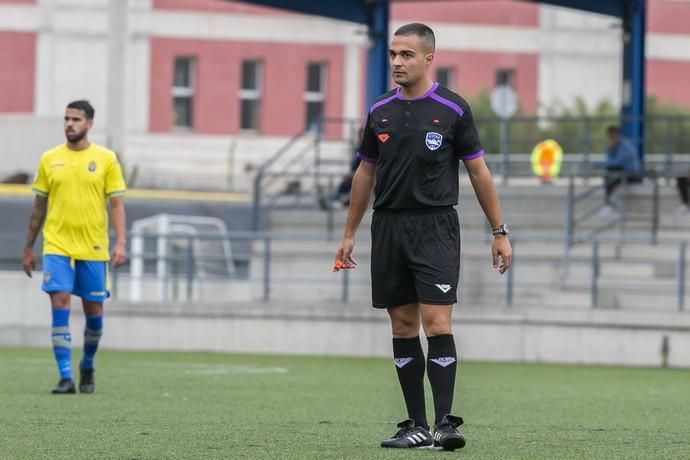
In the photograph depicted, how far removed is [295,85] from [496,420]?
44675 mm

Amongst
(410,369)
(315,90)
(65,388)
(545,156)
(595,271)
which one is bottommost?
(65,388)

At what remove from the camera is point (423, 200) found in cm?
870

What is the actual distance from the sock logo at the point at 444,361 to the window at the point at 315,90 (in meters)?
47.0

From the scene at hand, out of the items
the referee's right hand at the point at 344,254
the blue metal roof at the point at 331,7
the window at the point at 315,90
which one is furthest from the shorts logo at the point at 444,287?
the window at the point at 315,90

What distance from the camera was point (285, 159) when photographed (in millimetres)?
52500

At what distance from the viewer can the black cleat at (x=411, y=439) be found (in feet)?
28.6

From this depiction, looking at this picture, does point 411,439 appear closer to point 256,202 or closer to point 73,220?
point 73,220

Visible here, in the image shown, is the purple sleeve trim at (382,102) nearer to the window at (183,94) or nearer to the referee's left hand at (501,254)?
the referee's left hand at (501,254)

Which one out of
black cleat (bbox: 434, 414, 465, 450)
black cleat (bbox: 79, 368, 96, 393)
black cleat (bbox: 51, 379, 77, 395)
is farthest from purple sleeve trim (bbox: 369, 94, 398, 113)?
black cleat (bbox: 79, 368, 96, 393)

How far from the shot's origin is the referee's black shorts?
342 inches

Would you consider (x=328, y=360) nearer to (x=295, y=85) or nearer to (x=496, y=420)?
(x=496, y=420)

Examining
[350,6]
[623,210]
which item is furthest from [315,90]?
[623,210]

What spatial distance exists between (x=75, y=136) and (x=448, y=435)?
4824 millimetres

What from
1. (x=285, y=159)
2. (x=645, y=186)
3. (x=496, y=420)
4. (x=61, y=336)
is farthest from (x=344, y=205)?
(x=285, y=159)
